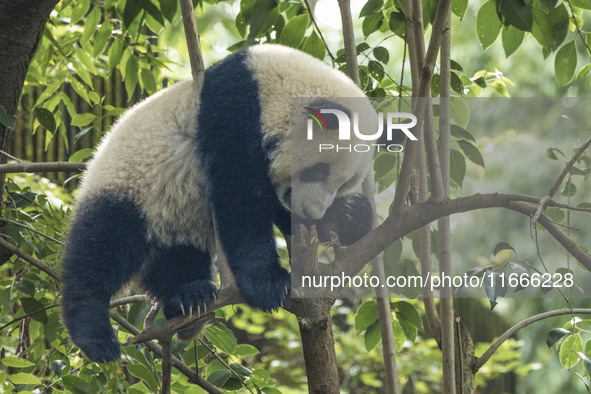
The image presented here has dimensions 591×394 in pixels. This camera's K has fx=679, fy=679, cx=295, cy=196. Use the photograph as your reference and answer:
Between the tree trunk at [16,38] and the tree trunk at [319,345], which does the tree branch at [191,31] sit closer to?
the tree trunk at [16,38]

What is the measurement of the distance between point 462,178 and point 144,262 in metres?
1.05

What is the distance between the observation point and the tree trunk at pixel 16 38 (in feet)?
7.17

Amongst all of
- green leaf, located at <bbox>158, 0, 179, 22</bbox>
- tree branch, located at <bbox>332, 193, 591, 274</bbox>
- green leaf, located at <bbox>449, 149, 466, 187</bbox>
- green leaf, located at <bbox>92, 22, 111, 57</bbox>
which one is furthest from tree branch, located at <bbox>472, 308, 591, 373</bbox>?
green leaf, located at <bbox>92, 22, 111, 57</bbox>

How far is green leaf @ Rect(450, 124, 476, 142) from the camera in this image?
1.86 meters

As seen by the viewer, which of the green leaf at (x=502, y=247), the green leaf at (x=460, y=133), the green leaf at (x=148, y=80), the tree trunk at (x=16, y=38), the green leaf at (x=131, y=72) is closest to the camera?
the green leaf at (x=502, y=247)

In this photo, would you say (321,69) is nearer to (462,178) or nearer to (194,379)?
(462,178)

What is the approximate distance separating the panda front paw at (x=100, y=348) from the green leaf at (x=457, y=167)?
112 centimetres

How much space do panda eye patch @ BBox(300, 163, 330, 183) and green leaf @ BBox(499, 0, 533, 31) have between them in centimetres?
80

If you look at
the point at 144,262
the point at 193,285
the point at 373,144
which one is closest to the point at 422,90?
the point at 373,144

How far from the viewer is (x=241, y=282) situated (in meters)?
2.01

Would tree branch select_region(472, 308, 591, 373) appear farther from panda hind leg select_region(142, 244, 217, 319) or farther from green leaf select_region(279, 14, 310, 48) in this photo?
green leaf select_region(279, 14, 310, 48)

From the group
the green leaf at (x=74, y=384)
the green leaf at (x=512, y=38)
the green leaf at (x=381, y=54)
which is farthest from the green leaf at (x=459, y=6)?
the green leaf at (x=74, y=384)

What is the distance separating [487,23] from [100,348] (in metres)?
1.47

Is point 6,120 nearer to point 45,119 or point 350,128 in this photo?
point 45,119
